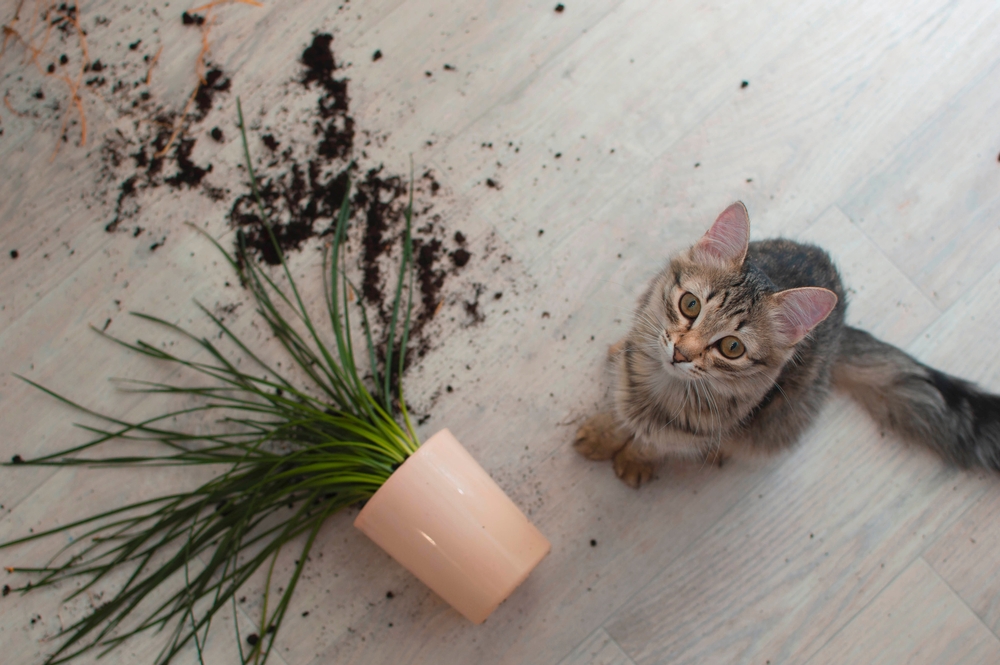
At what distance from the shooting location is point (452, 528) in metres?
1.27

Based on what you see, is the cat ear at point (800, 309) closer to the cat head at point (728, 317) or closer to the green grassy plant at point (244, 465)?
the cat head at point (728, 317)

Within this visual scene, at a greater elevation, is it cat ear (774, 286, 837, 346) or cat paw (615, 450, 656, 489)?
cat ear (774, 286, 837, 346)

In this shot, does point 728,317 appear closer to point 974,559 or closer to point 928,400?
point 928,400

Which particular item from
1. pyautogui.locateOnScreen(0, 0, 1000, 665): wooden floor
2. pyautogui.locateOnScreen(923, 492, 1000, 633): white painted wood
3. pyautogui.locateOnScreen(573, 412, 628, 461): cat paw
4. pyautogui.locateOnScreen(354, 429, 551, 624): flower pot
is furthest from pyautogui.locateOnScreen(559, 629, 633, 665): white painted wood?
pyautogui.locateOnScreen(923, 492, 1000, 633): white painted wood

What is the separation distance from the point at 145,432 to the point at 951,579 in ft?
6.46

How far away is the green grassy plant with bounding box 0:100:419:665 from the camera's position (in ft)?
4.58

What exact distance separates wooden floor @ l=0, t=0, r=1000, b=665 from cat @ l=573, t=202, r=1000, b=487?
107mm

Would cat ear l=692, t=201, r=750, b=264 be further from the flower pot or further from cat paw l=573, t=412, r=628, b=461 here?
the flower pot

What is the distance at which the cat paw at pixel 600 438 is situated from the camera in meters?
1.50

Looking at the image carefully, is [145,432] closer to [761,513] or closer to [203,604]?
[203,604]

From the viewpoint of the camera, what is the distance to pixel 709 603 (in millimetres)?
1483

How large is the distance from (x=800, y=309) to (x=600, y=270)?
0.63 m

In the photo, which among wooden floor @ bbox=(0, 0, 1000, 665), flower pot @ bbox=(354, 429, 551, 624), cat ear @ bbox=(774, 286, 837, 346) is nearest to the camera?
cat ear @ bbox=(774, 286, 837, 346)

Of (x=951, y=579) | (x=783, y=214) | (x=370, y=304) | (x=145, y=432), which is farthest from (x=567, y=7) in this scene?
(x=951, y=579)
